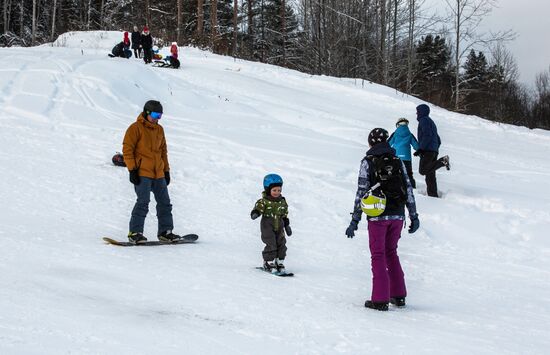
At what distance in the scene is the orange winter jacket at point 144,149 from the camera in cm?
712

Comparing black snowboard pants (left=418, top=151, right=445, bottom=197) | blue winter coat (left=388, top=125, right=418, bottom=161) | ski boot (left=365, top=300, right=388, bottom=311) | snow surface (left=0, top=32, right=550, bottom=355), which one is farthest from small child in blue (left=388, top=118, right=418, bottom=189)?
ski boot (left=365, top=300, right=388, bottom=311)

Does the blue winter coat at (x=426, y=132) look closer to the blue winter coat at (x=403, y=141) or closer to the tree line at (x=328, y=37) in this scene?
the blue winter coat at (x=403, y=141)

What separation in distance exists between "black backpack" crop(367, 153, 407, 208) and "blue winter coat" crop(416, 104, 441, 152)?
19.4 ft

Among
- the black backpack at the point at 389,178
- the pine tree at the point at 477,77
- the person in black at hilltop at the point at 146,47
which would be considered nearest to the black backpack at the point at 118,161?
the black backpack at the point at 389,178

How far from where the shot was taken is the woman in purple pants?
5.42 meters

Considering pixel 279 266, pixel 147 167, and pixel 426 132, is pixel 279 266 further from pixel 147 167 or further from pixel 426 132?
pixel 426 132

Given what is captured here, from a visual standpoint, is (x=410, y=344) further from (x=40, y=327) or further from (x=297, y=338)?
(x=40, y=327)

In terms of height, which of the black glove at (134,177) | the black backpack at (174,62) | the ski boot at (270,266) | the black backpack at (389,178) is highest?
the black backpack at (174,62)

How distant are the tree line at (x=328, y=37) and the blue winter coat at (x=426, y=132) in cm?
2012

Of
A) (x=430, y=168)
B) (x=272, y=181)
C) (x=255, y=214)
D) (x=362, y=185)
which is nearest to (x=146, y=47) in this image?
(x=430, y=168)

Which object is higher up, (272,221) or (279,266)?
(272,221)

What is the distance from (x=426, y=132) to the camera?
36.6 feet

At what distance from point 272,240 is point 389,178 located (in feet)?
5.65

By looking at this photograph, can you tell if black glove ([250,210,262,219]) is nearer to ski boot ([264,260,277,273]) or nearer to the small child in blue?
ski boot ([264,260,277,273])
